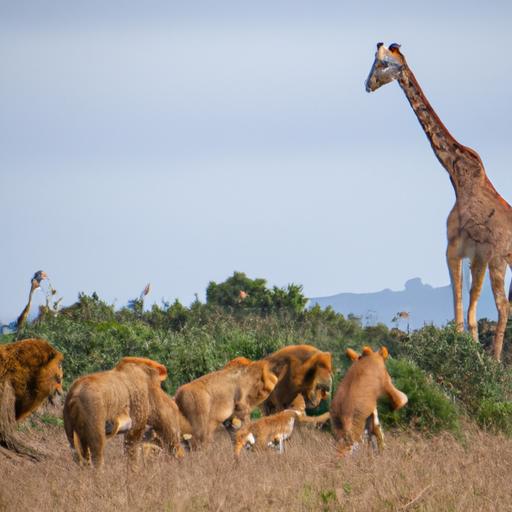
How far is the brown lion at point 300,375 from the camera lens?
38.4ft

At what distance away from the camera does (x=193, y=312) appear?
2317 centimetres

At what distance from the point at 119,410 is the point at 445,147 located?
1167 cm

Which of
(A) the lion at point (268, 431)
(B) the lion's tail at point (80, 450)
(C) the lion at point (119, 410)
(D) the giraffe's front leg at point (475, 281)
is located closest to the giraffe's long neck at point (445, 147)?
(D) the giraffe's front leg at point (475, 281)

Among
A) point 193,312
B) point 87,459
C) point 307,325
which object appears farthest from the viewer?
point 193,312

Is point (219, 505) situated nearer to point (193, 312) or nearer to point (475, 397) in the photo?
point (475, 397)

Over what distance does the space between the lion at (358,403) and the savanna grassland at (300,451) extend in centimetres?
17

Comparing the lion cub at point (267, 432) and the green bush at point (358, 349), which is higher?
the green bush at point (358, 349)

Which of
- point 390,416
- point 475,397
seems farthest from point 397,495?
point 475,397

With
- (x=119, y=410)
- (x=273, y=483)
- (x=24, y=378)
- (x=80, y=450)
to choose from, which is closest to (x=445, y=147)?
(x=24, y=378)

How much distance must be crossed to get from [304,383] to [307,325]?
869 cm

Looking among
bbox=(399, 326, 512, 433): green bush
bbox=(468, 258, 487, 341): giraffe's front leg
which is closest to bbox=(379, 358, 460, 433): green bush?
bbox=(399, 326, 512, 433): green bush

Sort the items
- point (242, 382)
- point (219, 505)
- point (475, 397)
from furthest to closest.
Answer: point (475, 397) < point (242, 382) < point (219, 505)

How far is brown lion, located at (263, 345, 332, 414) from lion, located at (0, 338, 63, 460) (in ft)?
6.89

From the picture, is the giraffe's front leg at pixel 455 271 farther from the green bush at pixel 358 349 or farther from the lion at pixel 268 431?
the lion at pixel 268 431
